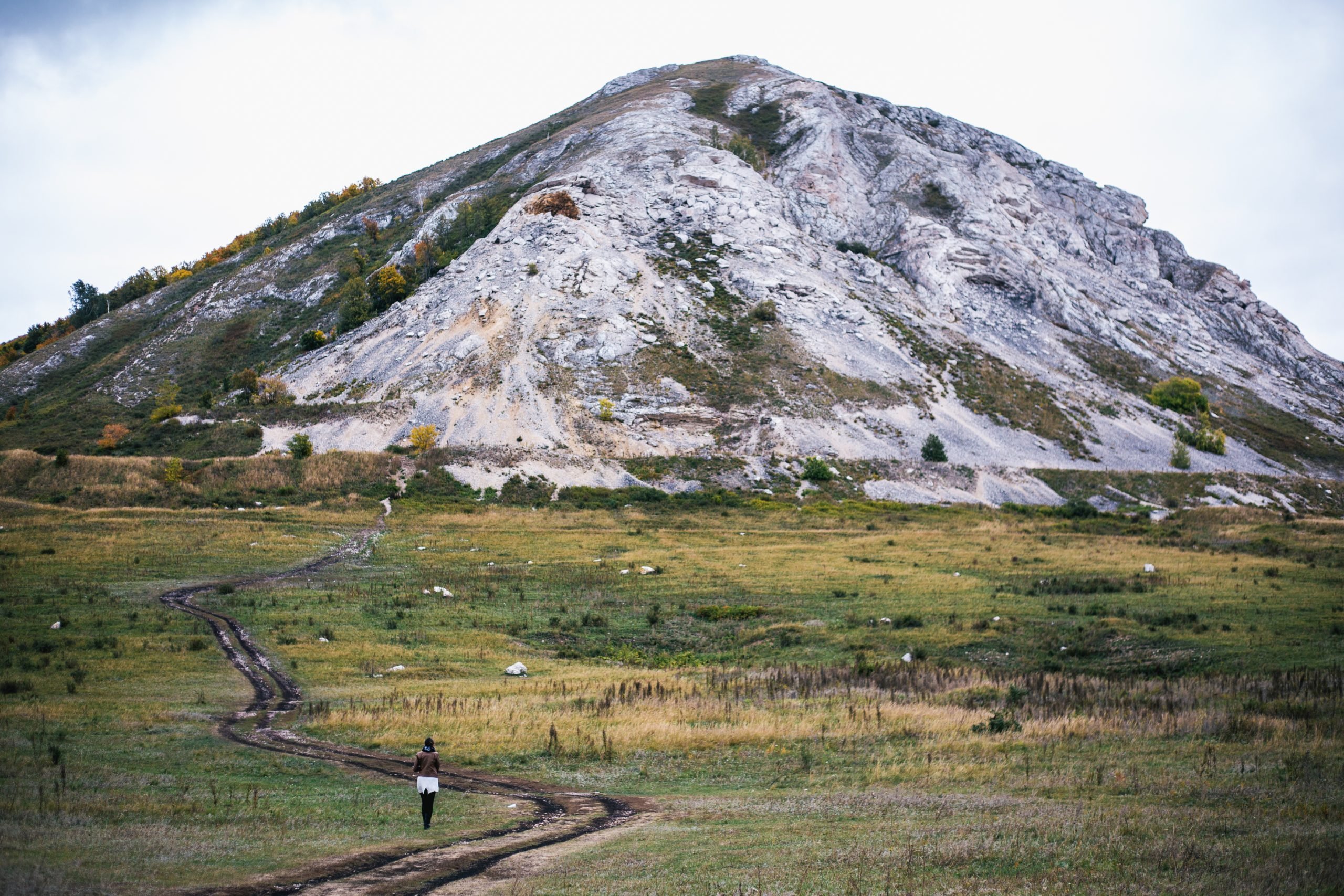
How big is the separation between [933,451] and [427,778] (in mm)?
81684

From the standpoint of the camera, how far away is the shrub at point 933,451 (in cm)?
8925

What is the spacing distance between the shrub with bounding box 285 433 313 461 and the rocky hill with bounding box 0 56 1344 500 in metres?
5.20

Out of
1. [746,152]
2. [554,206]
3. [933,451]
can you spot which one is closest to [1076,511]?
[933,451]

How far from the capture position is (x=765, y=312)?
108250mm

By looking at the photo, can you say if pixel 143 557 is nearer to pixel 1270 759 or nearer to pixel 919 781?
pixel 919 781

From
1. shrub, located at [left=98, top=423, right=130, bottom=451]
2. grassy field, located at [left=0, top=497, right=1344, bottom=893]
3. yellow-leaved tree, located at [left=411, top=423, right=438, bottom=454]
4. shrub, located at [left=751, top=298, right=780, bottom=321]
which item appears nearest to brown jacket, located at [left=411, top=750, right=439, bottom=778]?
grassy field, located at [left=0, top=497, right=1344, bottom=893]

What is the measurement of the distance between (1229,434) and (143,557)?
120656 millimetres

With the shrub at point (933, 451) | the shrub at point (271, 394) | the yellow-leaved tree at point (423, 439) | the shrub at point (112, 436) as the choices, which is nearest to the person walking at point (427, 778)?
the yellow-leaved tree at point (423, 439)

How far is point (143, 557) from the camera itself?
46.9 meters

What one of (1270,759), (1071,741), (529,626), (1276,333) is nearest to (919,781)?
(1071,741)

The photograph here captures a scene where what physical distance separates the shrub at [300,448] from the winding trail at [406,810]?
51103mm

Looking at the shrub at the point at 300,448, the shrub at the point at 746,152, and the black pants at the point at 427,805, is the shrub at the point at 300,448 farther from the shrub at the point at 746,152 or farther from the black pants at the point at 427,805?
the shrub at the point at 746,152

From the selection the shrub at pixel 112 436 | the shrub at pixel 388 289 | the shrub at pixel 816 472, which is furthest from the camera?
the shrub at pixel 388 289

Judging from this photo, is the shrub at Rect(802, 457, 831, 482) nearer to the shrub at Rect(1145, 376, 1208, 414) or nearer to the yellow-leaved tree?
the yellow-leaved tree
